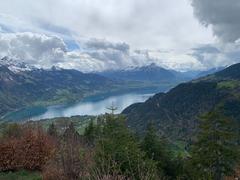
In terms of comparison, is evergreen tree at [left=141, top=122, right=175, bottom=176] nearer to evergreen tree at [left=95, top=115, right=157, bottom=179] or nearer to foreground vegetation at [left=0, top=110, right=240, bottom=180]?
foreground vegetation at [left=0, top=110, right=240, bottom=180]

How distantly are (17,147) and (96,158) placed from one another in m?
5.44

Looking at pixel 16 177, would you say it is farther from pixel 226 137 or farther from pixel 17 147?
pixel 226 137

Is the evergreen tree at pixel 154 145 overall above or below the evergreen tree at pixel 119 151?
below

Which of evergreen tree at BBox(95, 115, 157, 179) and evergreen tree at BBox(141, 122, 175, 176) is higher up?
evergreen tree at BBox(95, 115, 157, 179)

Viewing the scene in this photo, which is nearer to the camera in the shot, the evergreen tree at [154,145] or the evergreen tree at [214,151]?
the evergreen tree at [154,145]

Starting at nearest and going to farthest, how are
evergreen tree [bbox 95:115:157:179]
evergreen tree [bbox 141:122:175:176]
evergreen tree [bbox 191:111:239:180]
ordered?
1. evergreen tree [bbox 95:115:157:179]
2. evergreen tree [bbox 141:122:175:176]
3. evergreen tree [bbox 191:111:239:180]

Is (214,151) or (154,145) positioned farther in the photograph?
(214,151)

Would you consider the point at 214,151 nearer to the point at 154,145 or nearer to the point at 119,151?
the point at 154,145

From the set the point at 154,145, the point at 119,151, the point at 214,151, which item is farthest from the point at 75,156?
the point at 214,151

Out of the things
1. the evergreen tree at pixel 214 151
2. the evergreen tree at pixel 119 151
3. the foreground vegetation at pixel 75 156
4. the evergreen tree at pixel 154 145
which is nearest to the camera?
the foreground vegetation at pixel 75 156

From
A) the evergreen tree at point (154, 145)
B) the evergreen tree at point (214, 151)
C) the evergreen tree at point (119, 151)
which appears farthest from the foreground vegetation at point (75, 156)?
the evergreen tree at point (214, 151)

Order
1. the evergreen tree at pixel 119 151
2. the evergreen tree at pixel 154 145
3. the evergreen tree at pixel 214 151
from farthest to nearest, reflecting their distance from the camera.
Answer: the evergreen tree at pixel 214 151 → the evergreen tree at pixel 154 145 → the evergreen tree at pixel 119 151

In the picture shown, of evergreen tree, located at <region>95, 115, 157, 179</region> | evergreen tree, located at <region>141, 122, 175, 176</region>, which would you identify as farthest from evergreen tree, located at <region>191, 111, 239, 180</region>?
evergreen tree, located at <region>95, 115, 157, 179</region>

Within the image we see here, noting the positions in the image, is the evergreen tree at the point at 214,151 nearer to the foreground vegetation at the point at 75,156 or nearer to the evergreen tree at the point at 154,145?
the evergreen tree at the point at 154,145
